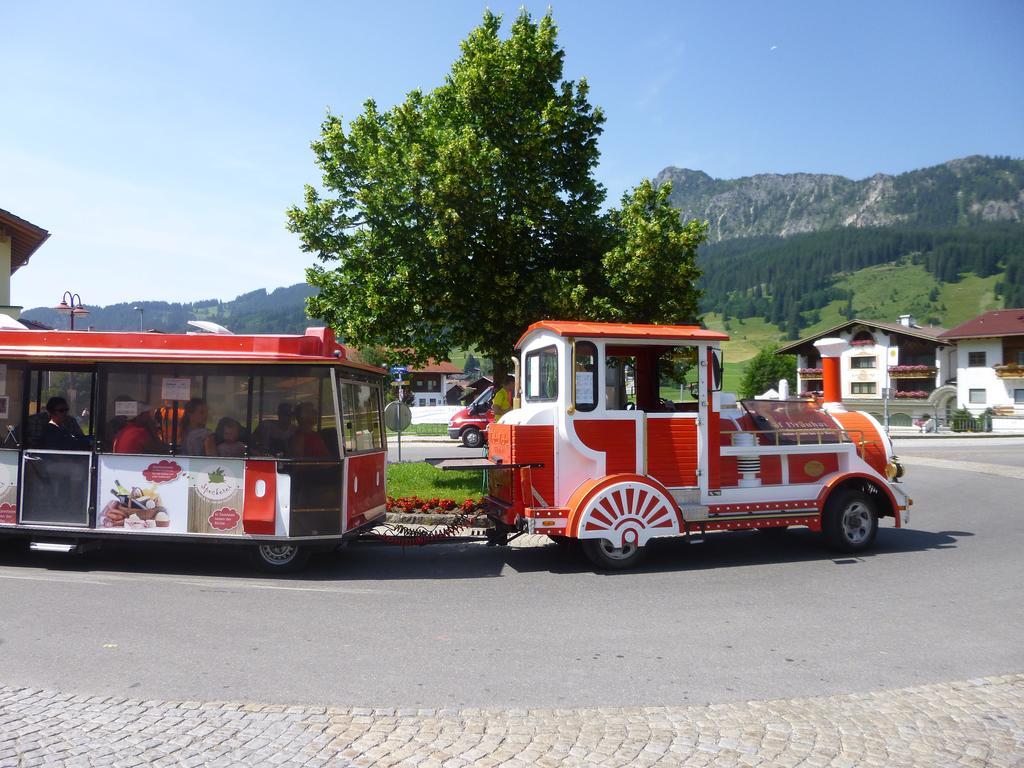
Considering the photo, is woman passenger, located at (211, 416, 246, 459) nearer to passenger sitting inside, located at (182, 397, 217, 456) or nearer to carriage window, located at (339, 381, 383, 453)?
passenger sitting inside, located at (182, 397, 217, 456)

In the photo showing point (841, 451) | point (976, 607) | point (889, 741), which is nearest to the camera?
point (889, 741)

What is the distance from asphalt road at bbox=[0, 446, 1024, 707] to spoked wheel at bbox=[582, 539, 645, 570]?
146mm

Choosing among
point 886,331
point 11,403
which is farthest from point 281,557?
point 886,331

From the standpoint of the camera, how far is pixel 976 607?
272 inches

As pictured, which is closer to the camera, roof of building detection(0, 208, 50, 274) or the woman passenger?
the woman passenger

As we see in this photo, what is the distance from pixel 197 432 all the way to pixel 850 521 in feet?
24.8

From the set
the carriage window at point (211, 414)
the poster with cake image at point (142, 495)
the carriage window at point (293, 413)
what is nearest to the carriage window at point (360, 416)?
the carriage window at point (293, 413)

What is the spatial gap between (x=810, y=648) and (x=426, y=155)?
992 centimetres

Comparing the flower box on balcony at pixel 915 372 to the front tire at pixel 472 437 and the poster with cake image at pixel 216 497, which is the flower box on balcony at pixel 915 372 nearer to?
the front tire at pixel 472 437

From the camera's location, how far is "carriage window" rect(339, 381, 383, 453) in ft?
28.1

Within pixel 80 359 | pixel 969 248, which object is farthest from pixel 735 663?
pixel 969 248

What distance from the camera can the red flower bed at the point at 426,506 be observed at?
1083 cm

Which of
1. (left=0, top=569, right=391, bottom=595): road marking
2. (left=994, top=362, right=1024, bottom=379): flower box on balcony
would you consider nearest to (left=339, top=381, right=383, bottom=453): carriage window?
(left=0, top=569, right=391, bottom=595): road marking

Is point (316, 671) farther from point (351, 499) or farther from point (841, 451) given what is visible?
point (841, 451)
